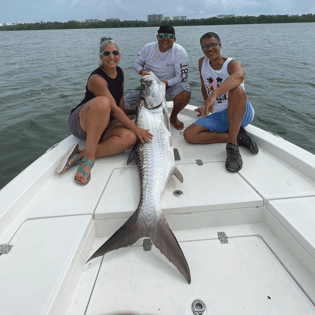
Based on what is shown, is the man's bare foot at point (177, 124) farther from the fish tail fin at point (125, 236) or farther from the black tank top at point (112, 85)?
the fish tail fin at point (125, 236)

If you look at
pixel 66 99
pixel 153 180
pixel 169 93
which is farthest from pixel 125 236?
pixel 66 99

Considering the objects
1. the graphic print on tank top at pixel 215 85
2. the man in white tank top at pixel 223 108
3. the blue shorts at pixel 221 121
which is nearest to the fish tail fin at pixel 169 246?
the man in white tank top at pixel 223 108

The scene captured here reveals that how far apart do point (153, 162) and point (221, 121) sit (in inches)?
53.2

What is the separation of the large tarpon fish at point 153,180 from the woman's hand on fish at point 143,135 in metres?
0.04

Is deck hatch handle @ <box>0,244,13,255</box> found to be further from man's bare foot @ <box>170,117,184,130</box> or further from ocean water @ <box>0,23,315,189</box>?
man's bare foot @ <box>170,117,184,130</box>

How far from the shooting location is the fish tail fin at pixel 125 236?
1745 millimetres

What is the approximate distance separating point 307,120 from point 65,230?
6527mm

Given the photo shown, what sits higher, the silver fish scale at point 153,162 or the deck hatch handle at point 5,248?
the silver fish scale at point 153,162

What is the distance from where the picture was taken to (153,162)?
98.0 inches

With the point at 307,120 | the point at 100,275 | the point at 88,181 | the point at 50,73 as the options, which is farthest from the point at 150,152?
the point at 50,73

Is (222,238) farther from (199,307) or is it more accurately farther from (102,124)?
(102,124)

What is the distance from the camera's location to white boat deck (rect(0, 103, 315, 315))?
1.54 meters

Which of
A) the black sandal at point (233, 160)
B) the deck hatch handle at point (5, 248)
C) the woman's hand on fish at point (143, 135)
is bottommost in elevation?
the black sandal at point (233, 160)

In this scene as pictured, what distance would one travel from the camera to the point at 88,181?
8.20ft
